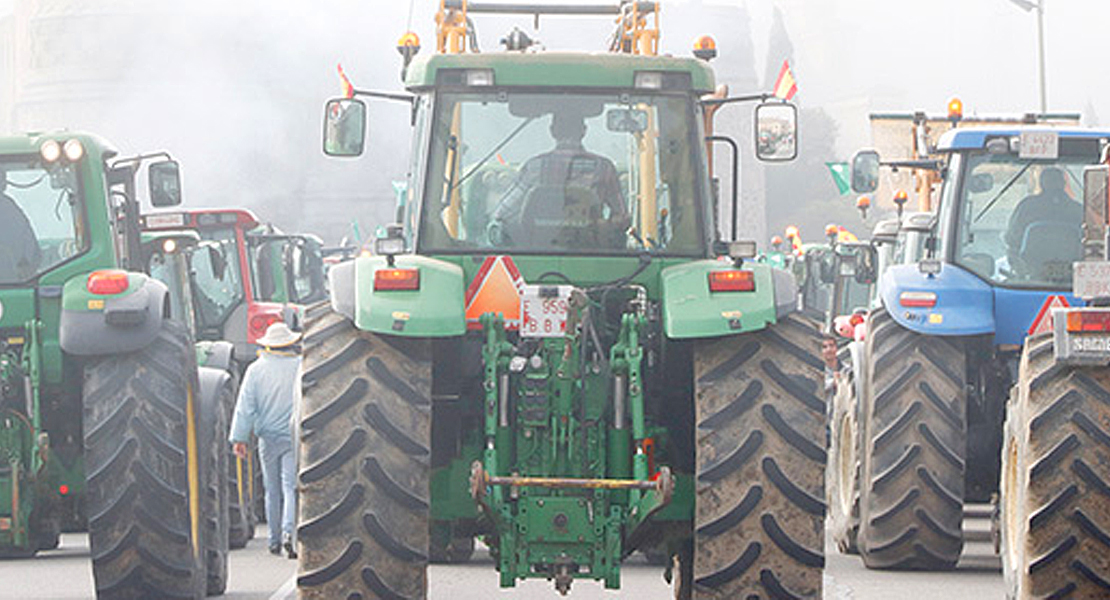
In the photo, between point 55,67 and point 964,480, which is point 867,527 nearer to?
point 964,480

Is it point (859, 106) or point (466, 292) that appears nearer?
point (466, 292)

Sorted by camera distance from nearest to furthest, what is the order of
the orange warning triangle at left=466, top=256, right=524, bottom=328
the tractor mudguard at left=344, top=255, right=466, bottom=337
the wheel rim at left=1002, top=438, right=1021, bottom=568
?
the tractor mudguard at left=344, top=255, right=466, bottom=337 < the orange warning triangle at left=466, top=256, right=524, bottom=328 < the wheel rim at left=1002, top=438, right=1021, bottom=568

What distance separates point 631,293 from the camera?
10.6m

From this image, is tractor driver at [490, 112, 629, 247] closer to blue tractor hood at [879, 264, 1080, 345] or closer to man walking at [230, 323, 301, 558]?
blue tractor hood at [879, 264, 1080, 345]

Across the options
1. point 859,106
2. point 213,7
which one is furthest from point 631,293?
point 859,106

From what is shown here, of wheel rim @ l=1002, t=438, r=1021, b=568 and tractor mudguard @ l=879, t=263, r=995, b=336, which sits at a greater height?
tractor mudguard @ l=879, t=263, r=995, b=336

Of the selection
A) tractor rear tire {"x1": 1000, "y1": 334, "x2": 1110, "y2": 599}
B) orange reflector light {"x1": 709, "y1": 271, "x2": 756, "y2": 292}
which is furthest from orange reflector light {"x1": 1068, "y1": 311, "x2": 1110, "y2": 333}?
orange reflector light {"x1": 709, "y1": 271, "x2": 756, "y2": 292}

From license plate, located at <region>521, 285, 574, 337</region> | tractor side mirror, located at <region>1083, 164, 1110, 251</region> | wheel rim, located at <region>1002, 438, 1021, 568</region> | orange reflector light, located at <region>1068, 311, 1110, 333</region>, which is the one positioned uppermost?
tractor side mirror, located at <region>1083, 164, 1110, 251</region>

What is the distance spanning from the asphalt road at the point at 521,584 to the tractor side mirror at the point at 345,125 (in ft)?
9.02

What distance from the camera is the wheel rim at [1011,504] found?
1081 cm

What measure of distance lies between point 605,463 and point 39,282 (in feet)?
14.5

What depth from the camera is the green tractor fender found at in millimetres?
9633

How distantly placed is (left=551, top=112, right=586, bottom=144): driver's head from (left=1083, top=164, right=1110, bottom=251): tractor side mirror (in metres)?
2.24

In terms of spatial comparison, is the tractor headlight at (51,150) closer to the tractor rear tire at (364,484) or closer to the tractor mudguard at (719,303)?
the tractor rear tire at (364,484)
